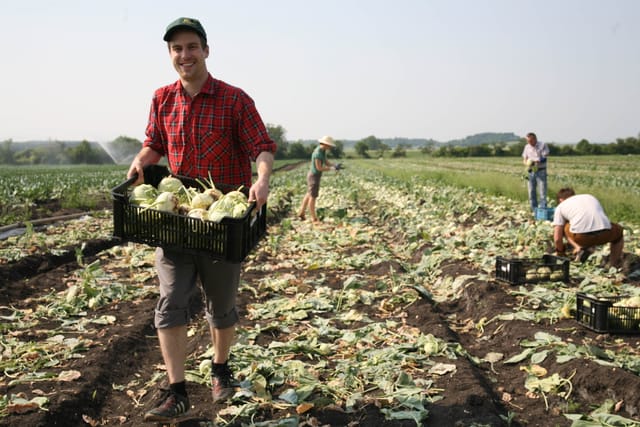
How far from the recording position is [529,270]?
655cm

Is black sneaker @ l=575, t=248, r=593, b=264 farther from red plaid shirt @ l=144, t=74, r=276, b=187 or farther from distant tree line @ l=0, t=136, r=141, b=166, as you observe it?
distant tree line @ l=0, t=136, r=141, b=166

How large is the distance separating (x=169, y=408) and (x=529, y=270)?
492 centimetres

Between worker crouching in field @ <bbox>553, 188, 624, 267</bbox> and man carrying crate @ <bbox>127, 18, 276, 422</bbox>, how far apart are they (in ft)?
17.4

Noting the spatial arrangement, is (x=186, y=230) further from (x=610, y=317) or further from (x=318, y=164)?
(x=318, y=164)

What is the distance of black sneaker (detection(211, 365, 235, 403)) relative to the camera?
11.2ft

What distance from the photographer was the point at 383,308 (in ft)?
18.7

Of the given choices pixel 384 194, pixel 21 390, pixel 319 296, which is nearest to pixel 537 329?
pixel 319 296

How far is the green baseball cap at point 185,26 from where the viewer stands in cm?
304

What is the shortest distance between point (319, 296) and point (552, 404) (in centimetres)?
292

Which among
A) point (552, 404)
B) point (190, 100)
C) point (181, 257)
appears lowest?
point (552, 404)


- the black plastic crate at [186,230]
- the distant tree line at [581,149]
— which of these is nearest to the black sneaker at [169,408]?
the black plastic crate at [186,230]

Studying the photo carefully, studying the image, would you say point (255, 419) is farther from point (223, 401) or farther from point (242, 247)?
point (242, 247)

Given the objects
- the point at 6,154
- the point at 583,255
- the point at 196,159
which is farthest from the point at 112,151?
the point at 196,159

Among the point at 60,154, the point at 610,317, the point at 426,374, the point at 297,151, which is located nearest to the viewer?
the point at 426,374
